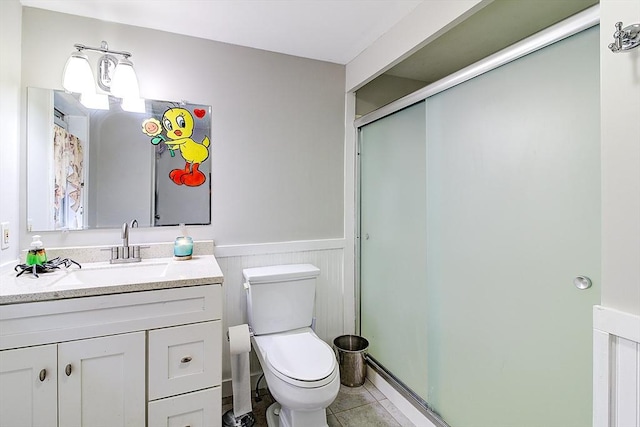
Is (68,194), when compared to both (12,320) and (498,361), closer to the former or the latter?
(12,320)

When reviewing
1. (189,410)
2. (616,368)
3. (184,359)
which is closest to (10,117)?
(184,359)

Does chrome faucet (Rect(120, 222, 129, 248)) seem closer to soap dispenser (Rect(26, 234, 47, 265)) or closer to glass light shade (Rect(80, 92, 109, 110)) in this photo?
soap dispenser (Rect(26, 234, 47, 265))

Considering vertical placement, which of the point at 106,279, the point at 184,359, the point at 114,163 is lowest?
the point at 184,359

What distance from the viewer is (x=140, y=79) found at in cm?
184

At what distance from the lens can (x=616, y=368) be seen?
0.84 m

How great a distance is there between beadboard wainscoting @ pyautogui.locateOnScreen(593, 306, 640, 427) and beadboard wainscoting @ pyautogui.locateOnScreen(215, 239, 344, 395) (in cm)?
162

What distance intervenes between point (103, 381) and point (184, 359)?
306 millimetres

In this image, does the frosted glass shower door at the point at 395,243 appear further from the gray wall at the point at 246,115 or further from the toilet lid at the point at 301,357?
the toilet lid at the point at 301,357

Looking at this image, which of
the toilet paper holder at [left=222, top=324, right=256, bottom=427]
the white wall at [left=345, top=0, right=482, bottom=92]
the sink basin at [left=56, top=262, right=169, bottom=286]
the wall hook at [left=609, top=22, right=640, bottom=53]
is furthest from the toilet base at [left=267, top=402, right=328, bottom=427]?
the white wall at [left=345, top=0, right=482, bottom=92]

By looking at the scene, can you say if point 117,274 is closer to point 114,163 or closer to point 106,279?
point 106,279

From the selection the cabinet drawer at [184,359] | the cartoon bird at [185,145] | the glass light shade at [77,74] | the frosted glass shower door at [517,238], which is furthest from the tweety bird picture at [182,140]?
the frosted glass shower door at [517,238]

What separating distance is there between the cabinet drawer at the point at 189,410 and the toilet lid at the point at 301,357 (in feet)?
1.00

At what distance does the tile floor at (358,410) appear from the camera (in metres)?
1.80

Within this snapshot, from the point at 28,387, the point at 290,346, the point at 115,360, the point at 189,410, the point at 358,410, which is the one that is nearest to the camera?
the point at 28,387
